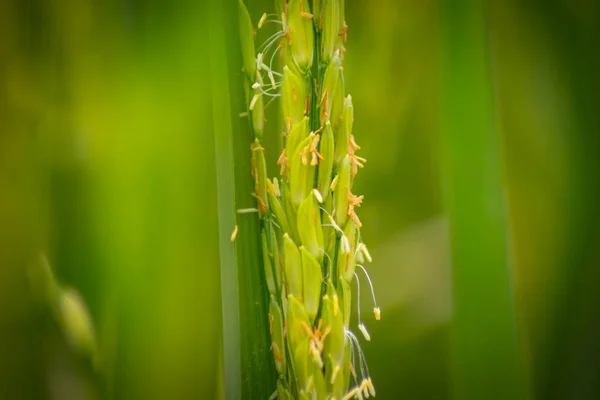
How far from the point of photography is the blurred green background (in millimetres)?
579

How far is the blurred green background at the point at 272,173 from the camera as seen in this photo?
0.58 metres

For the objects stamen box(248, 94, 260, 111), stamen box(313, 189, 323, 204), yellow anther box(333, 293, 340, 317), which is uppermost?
stamen box(248, 94, 260, 111)

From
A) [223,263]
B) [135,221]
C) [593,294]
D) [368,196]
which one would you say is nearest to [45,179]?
[135,221]

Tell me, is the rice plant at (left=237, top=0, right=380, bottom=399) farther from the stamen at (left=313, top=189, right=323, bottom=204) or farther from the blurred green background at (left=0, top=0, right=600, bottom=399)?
the blurred green background at (left=0, top=0, right=600, bottom=399)

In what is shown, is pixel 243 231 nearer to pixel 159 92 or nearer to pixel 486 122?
pixel 159 92

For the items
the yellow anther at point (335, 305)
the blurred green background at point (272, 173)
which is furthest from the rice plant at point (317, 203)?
the blurred green background at point (272, 173)

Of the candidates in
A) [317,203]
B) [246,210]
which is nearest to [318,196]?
[317,203]

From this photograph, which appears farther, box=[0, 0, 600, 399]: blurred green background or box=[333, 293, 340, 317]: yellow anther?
box=[0, 0, 600, 399]: blurred green background

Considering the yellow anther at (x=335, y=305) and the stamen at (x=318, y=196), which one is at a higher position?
the stamen at (x=318, y=196)

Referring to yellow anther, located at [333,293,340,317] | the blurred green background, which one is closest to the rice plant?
yellow anther, located at [333,293,340,317]

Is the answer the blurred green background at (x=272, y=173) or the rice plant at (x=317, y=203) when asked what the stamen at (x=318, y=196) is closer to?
the rice plant at (x=317, y=203)

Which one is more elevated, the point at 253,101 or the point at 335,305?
the point at 253,101

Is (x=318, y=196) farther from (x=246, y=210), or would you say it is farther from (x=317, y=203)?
(x=246, y=210)

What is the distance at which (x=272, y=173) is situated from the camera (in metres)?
0.61
